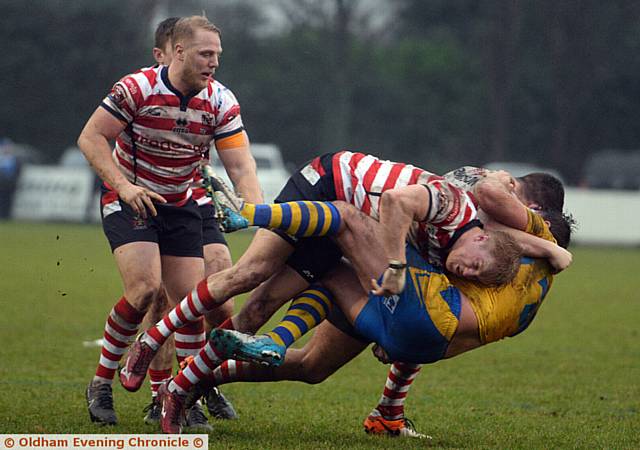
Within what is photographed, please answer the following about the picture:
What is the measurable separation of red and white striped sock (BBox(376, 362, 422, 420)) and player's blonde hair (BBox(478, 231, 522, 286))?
36.7 inches

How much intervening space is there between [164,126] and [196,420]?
1.65m

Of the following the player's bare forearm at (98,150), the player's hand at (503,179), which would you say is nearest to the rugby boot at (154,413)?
the player's bare forearm at (98,150)

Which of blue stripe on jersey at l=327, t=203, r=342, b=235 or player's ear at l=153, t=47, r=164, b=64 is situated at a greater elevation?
player's ear at l=153, t=47, r=164, b=64

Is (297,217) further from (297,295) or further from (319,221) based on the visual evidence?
(297,295)

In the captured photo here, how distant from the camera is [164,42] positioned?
7.08 meters

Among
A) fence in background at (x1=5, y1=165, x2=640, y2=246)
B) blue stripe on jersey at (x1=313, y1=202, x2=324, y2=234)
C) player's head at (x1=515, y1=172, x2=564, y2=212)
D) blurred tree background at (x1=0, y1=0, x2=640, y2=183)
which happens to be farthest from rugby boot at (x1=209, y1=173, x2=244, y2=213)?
blurred tree background at (x1=0, y1=0, x2=640, y2=183)

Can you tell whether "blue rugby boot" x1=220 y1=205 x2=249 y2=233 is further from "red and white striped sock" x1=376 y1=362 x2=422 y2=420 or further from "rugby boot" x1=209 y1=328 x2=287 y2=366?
"red and white striped sock" x1=376 y1=362 x2=422 y2=420

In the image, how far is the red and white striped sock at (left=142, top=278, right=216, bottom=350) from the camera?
20.0 feet

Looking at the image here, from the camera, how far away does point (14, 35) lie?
37625 millimetres

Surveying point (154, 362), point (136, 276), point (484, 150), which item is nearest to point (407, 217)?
point (136, 276)

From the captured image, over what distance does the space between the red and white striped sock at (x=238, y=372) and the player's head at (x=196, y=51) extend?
1575 mm

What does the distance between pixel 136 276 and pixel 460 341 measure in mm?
1825

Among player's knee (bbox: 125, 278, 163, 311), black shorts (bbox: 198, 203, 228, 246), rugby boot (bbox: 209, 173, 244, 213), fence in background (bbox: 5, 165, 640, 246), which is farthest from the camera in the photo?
fence in background (bbox: 5, 165, 640, 246)

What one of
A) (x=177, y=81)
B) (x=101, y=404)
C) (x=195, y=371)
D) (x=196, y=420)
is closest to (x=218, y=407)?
(x=196, y=420)
